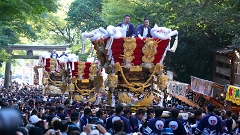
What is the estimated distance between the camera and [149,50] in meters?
10.4

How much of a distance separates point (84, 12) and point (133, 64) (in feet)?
81.4

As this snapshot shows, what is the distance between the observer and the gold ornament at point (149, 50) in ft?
33.8

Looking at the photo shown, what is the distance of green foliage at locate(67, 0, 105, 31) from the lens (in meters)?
34.3

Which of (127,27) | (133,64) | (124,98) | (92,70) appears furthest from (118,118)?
(92,70)

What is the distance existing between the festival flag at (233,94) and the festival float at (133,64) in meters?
5.57

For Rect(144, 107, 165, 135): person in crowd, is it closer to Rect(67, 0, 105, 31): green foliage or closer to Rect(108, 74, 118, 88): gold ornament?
Rect(108, 74, 118, 88): gold ornament

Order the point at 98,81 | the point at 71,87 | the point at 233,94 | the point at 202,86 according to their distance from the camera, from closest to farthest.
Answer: the point at 98,81
the point at 233,94
the point at 71,87
the point at 202,86

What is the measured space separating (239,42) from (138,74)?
905 centimetres

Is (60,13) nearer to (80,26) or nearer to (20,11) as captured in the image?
(80,26)

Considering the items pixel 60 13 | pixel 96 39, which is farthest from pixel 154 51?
pixel 60 13

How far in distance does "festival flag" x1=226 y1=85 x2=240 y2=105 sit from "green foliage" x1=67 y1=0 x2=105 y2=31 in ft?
63.5

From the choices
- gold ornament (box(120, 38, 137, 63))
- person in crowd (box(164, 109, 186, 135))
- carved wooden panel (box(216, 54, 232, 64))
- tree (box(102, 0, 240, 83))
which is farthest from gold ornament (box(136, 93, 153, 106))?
carved wooden panel (box(216, 54, 232, 64))

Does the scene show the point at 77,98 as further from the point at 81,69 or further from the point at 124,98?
the point at 124,98

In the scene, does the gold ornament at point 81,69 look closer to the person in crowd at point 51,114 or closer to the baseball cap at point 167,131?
the person in crowd at point 51,114
